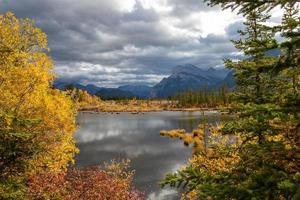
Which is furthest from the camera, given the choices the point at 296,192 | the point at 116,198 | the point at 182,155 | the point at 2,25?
the point at 182,155

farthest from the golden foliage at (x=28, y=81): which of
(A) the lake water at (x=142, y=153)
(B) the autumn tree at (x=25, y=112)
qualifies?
(A) the lake water at (x=142, y=153)

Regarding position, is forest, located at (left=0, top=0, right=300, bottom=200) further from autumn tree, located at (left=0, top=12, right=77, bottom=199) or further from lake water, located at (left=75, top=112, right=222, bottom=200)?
lake water, located at (left=75, top=112, right=222, bottom=200)

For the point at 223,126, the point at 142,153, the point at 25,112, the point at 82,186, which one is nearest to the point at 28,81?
the point at 25,112

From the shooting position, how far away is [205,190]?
899 cm

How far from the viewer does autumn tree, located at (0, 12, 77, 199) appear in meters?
17.3

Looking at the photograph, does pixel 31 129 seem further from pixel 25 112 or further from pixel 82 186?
pixel 82 186

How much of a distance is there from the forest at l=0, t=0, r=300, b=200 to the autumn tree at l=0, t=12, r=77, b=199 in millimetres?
57

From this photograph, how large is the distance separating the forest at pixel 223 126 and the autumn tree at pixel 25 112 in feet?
0.19

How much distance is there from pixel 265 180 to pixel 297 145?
1991 millimetres

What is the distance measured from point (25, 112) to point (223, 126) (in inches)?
621

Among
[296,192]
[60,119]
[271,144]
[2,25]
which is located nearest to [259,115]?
[271,144]

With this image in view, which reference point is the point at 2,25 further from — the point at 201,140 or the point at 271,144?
the point at 201,140

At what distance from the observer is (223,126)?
16.4m

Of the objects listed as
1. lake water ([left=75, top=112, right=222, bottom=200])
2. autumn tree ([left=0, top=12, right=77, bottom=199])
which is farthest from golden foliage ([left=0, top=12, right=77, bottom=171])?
lake water ([left=75, top=112, right=222, bottom=200])
